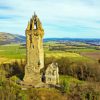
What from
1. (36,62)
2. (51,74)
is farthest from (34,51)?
(51,74)

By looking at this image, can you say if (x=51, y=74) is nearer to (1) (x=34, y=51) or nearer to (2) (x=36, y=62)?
(2) (x=36, y=62)

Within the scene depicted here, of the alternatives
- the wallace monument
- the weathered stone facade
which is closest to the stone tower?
the wallace monument

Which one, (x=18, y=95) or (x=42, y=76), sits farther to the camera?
(x=42, y=76)

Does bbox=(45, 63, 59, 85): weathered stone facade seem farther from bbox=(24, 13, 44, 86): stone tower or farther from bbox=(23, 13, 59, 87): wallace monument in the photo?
bbox=(24, 13, 44, 86): stone tower

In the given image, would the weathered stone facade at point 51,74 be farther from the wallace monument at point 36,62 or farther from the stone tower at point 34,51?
the stone tower at point 34,51

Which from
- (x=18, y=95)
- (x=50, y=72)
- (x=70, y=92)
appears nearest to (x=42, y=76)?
(x=50, y=72)

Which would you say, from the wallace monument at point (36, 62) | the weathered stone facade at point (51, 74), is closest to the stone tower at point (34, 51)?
the wallace monument at point (36, 62)

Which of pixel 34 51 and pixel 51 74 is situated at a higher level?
pixel 34 51

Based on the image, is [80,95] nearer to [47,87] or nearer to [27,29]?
[47,87]
